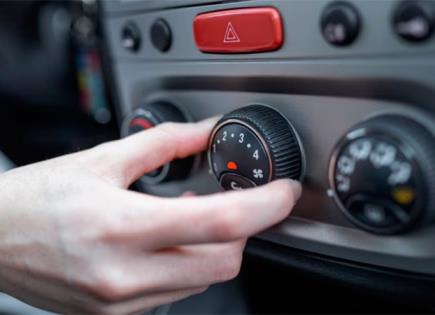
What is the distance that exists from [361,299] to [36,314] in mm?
449

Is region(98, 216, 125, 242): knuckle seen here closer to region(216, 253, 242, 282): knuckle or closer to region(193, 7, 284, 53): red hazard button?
region(216, 253, 242, 282): knuckle

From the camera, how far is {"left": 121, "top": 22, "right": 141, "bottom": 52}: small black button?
59 centimetres

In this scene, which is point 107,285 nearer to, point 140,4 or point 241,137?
point 241,137

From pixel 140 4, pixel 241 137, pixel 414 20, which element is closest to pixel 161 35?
pixel 140 4

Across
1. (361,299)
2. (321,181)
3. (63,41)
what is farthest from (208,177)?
(63,41)

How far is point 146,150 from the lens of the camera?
0.48 meters

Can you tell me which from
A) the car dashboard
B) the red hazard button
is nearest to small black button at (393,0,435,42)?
the car dashboard

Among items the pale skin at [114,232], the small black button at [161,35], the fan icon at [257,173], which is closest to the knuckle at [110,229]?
the pale skin at [114,232]

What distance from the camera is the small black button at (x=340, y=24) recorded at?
394mm

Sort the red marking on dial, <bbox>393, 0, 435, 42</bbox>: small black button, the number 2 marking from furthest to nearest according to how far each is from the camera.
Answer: the red marking on dial
the number 2 marking
<bbox>393, 0, 435, 42</bbox>: small black button

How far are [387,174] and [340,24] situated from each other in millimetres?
117

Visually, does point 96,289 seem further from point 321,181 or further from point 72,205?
point 321,181

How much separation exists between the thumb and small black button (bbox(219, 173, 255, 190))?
5 cm

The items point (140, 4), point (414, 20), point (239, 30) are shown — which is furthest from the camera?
point (140, 4)
